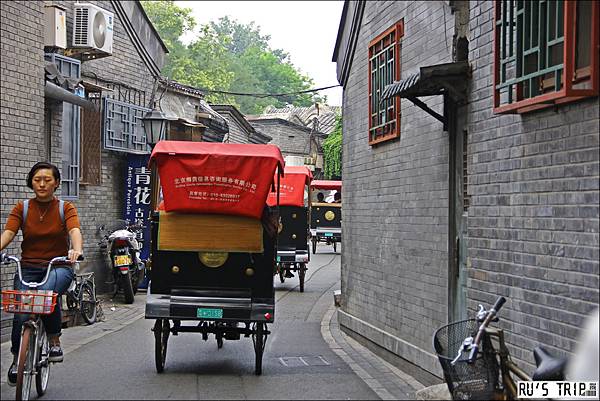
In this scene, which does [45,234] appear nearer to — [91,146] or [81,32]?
[81,32]

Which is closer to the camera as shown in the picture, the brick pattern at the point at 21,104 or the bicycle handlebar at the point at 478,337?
the bicycle handlebar at the point at 478,337

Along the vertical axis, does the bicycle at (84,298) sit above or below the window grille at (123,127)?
below

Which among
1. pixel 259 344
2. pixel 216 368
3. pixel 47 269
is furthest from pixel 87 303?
pixel 47 269

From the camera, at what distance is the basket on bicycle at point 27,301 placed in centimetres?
767

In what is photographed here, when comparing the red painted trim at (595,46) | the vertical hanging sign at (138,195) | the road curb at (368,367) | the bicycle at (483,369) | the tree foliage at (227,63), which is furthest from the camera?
the tree foliage at (227,63)

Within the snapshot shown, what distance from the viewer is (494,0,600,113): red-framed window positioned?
6422 millimetres

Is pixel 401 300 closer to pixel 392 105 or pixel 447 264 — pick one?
pixel 447 264

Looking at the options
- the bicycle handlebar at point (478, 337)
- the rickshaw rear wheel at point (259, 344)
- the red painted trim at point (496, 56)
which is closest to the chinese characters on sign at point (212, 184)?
the rickshaw rear wheel at point (259, 344)

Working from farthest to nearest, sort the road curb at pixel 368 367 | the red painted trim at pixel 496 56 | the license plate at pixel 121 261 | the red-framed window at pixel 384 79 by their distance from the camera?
the license plate at pixel 121 261 < the red-framed window at pixel 384 79 < the road curb at pixel 368 367 < the red painted trim at pixel 496 56

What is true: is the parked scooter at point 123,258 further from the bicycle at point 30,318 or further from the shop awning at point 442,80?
the shop awning at point 442,80

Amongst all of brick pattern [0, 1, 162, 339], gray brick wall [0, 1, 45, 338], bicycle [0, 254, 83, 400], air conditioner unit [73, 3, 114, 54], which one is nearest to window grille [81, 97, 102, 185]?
air conditioner unit [73, 3, 114, 54]

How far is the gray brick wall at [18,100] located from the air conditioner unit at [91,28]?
3.65m

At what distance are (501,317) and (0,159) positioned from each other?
6.88m

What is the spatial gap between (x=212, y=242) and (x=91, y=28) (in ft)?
25.5
